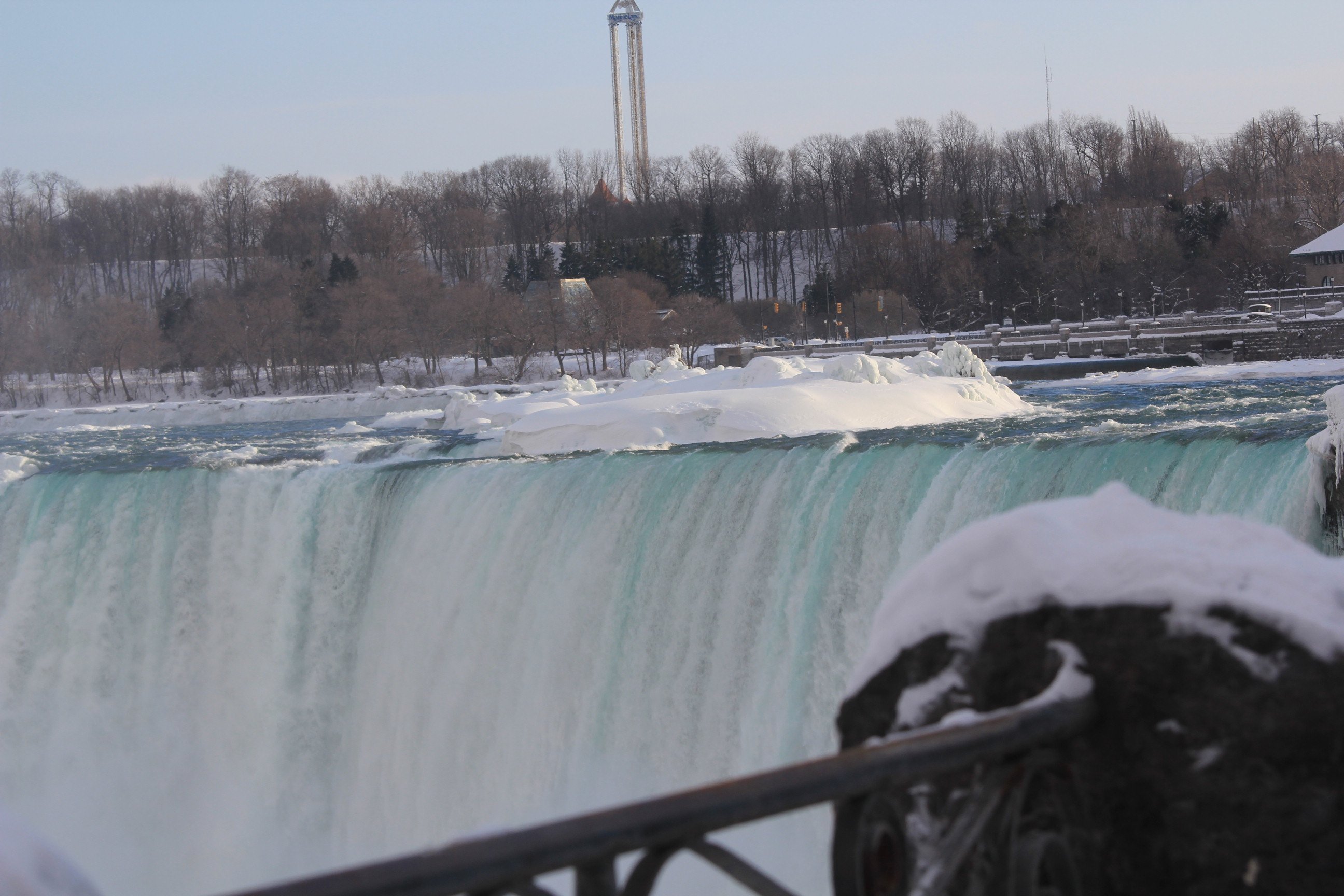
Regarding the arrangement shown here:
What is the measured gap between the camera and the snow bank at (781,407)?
17.5m

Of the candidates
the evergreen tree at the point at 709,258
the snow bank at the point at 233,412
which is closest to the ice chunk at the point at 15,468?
the snow bank at the point at 233,412

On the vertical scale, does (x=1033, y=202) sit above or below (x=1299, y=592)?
above

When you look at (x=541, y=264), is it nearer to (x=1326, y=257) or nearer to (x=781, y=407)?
(x=1326, y=257)

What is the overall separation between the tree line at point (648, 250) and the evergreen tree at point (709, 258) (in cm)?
14

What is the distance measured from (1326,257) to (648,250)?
31404 mm

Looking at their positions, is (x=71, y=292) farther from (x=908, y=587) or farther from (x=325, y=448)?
(x=908, y=587)

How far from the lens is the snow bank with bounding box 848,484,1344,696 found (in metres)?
1.92

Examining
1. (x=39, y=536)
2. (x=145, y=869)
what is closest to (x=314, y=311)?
(x=39, y=536)

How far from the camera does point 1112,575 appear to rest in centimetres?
203

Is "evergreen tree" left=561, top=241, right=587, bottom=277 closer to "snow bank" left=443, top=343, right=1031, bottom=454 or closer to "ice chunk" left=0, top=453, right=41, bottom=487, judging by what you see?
"snow bank" left=443, top=343, right=1031, bottom=454

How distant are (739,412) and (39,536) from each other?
9.48 meters

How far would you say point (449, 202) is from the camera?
249 ft

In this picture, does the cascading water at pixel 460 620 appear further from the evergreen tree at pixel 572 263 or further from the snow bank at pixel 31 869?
the evergreen tree at pixel 572 263

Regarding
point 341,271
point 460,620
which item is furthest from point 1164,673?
point 341,271
